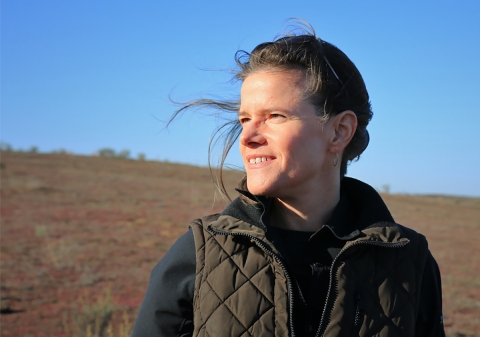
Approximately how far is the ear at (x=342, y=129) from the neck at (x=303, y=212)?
18 cm

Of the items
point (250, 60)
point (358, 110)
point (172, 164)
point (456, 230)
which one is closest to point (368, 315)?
point (358, 110)

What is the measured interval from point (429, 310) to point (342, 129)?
0.79 metres

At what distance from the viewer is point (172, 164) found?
35.1 meters

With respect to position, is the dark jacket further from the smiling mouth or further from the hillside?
the hillside

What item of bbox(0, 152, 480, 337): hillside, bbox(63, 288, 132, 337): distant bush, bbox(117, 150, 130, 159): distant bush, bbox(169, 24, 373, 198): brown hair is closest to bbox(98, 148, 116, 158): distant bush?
bbox(117, 150, 130, 159): distant bush

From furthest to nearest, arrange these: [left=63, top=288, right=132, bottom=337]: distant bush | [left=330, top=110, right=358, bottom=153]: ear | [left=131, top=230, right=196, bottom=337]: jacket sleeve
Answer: [left=63, top=288, right=132, bottom=337]: distant bush, [left=330, top=110, right=358, bottom=153]: ear, [left=131, top=230, right=196, bottom=337]: jacket sleeve

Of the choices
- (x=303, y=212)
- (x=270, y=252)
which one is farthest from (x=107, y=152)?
(x=270, y=252)

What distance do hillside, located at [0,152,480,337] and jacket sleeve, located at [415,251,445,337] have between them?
1.28 meters

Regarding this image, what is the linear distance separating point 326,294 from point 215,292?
399 mm

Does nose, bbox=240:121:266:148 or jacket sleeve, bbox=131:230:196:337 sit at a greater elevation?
nose, bbox=240:121:266:148

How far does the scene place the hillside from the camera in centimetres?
716

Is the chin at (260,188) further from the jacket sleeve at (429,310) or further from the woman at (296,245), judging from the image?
the jacket sleeve at (429,310)

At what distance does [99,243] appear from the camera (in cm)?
1199

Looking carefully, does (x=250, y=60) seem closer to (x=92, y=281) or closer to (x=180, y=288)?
(x=180, y=288)
